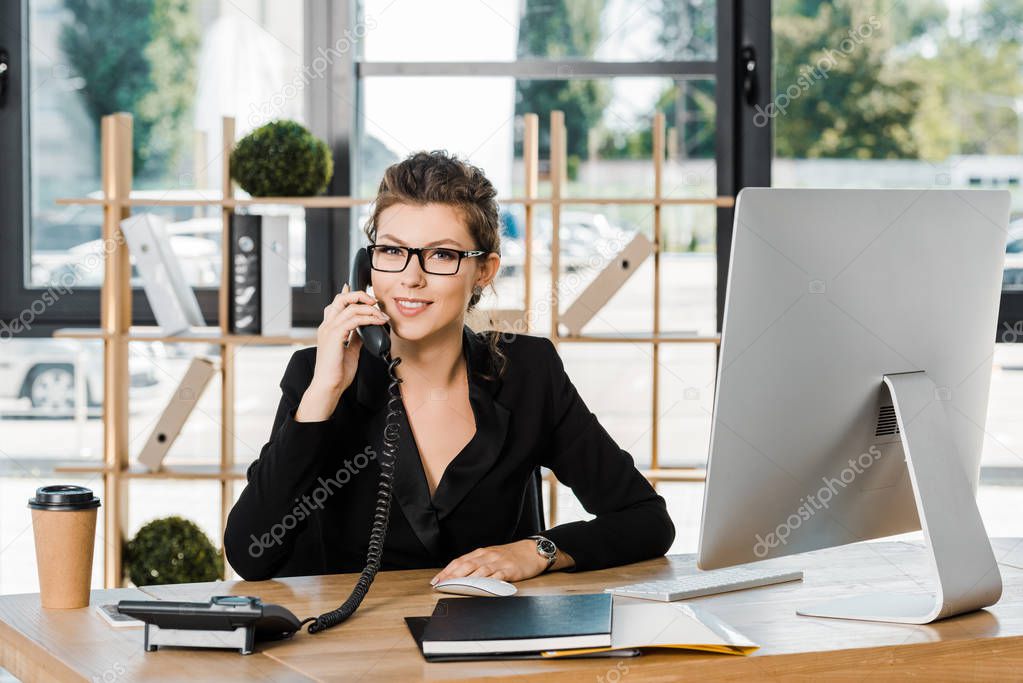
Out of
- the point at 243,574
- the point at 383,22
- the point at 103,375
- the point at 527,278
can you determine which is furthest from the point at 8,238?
the point at 243,574

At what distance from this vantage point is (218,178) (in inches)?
135

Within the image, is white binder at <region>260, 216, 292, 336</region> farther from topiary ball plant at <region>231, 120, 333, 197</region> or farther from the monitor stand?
the monitor stand

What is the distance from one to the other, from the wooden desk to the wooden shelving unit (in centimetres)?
152

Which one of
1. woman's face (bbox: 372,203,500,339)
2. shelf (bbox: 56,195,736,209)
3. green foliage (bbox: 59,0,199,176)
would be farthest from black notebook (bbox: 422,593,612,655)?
green foliage (bbox: 59,0,199,176)

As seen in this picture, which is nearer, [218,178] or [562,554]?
[562,554]

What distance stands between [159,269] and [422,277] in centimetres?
153

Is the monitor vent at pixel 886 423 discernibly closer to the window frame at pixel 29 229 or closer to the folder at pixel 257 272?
the folder at pixel 257 272

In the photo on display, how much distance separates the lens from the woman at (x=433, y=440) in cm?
169

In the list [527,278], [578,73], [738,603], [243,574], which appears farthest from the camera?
[578,73]

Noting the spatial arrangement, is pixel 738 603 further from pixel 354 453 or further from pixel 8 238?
pixel 8 238

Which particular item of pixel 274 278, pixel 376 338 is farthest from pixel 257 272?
pixel 376 338

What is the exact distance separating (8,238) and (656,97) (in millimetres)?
1910

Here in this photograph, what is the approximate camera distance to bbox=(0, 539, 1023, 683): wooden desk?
48.3 inches

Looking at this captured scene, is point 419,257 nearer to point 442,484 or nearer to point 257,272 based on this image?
point 442,484
